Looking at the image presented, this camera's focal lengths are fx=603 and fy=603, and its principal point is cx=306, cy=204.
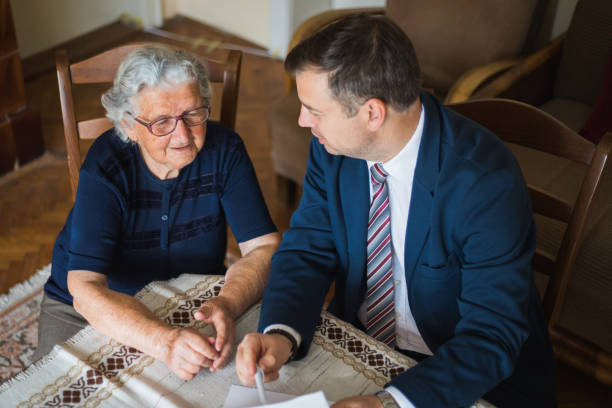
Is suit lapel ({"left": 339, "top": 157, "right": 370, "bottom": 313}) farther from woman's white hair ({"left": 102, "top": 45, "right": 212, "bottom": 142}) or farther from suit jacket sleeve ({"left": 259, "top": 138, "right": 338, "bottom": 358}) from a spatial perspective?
woman's white hair ({"left": 102, "top": 45, "right": 212, "bottom": 142})

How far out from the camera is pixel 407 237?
1.28 meters

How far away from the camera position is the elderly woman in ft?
4.56

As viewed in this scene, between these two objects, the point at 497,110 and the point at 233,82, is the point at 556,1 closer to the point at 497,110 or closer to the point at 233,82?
the point at 497,110

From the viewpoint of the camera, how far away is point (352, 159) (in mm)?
1354

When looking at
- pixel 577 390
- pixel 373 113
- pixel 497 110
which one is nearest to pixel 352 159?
pixel 373 113

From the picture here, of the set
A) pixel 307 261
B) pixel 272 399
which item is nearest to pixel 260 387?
pixel 272 399

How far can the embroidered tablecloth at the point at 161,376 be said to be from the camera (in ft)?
3.45

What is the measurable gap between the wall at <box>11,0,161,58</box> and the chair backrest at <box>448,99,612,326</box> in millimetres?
3282

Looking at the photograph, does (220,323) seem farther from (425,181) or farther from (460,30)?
(460,30)

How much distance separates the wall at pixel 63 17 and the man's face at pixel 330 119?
3.23m

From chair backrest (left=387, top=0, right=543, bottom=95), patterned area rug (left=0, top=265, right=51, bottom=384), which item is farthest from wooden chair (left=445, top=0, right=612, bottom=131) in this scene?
patterned area rug (left=0, top=265, right=51, bottom=384)

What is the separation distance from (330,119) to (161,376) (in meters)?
0.59

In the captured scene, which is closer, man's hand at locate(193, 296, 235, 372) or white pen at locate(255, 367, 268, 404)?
white pen at locate(255, 367, 268, 404)

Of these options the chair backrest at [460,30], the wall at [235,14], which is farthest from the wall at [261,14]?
the chair backrest at [460,30]
